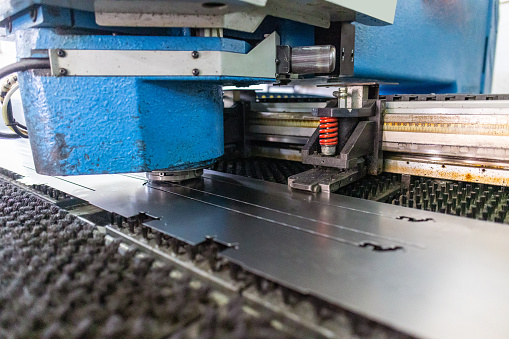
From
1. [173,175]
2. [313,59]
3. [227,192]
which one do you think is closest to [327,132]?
[313,59]

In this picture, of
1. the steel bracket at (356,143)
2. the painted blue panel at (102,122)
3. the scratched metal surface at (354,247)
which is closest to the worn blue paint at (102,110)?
the painted blue panel at (102,122)

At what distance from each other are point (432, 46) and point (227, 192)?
175 centimetres

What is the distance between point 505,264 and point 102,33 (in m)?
1.25

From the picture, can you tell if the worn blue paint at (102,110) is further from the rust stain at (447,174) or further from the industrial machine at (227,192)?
the rust stain at (447,174)

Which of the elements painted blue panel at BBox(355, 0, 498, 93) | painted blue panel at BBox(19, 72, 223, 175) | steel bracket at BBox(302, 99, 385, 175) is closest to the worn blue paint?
painted blue panel at BBox(19, 72, 223, 175)

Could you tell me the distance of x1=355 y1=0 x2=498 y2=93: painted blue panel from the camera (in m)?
1.82

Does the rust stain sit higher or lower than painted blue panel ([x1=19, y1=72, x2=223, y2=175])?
lower

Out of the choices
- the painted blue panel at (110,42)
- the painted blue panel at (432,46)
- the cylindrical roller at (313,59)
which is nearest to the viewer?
the painted blue panel at (110,42)

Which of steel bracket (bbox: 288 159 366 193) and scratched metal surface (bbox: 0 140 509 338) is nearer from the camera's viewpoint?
scratched metal surface (bbox: 0 140 509 338)

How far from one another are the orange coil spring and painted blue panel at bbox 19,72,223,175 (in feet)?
2.11

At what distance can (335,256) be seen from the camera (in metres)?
0.81

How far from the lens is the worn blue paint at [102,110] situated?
40.4 inches

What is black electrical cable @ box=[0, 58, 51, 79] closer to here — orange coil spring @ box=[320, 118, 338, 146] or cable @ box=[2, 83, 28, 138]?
cable @ box=[2, 83, 28, 138]

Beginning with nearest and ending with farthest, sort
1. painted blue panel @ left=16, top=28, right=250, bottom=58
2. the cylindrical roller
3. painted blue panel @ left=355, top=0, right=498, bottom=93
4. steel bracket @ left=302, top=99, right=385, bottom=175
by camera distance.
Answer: painted blue panel @ left=16, top=28, right=250, bottom=58
the cylindrical roller
steel bracket @ left=302, top=99, right=385, bottom=175
painted blue panel @ left=355, top=0, right=498, bottom=93
